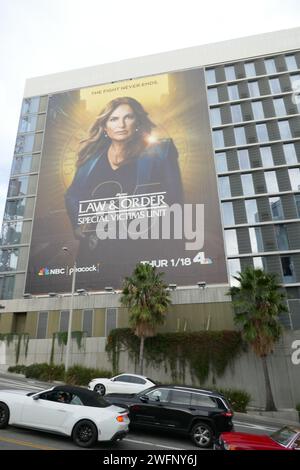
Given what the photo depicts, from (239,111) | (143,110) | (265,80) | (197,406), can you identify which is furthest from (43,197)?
(197,406)

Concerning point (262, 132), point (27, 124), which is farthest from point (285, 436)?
point (27, 124)

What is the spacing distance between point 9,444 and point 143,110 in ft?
163

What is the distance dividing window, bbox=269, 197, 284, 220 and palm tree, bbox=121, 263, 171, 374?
753 inches

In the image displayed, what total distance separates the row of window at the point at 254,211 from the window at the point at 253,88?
58.5 ft

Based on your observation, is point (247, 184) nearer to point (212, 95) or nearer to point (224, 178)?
point (224, 178)

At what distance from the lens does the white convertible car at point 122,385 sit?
1878 centimetres

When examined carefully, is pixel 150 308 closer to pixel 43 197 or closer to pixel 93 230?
pixel 93 230

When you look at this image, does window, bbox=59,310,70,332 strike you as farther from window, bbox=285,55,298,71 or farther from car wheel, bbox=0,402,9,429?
window, bbox=285,55,298,71

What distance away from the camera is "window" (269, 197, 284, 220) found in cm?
4166

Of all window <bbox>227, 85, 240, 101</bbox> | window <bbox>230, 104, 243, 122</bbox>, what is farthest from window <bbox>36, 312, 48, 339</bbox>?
window <bbox>227, 85, 240, 101</bbox>

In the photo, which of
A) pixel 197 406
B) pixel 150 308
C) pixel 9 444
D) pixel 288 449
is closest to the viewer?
pixel 288 449

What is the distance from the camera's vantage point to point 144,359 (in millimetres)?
31516

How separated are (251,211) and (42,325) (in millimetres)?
29016

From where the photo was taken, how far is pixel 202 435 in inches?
428
